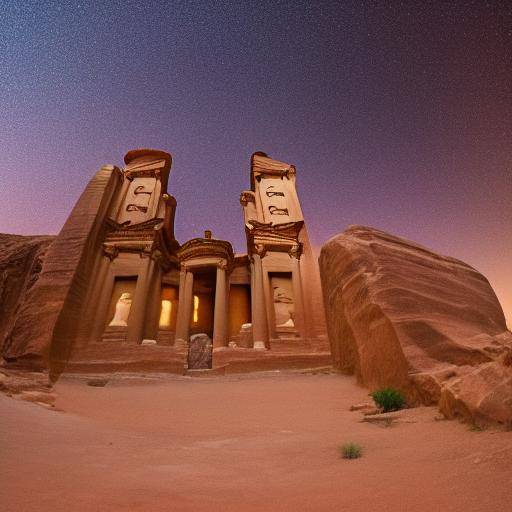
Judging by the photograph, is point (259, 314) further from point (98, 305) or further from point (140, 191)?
point (140, 191)

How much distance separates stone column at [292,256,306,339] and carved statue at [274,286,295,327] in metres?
0.50

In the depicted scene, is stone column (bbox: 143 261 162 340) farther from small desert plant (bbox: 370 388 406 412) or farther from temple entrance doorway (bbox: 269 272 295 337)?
small desert plant (bbox: 370 388 406 412)

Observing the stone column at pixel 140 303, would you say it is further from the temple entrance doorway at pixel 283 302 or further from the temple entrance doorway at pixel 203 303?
the temple entrance doorway at pixel 283 302

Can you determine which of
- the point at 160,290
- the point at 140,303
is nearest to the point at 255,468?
the point at 140,303

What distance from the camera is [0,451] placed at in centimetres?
282

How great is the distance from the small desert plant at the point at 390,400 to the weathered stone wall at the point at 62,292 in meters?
16.1

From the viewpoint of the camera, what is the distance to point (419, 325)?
6.57 metres

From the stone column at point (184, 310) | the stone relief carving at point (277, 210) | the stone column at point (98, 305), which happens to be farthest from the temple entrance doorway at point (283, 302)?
the stone column at point (98, 305)

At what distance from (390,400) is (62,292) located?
1897 centimetres

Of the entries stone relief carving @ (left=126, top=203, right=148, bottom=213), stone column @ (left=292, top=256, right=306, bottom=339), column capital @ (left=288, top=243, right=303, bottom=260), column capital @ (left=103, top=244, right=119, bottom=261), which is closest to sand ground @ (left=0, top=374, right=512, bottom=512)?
stone column @ (left=292, top=256, right=306, bottom=339)

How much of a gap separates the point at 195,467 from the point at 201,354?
21470 millimetres

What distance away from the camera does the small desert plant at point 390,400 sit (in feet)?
18.1

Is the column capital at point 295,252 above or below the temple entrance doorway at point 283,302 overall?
above

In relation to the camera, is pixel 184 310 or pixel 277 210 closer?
pixel 184 310
